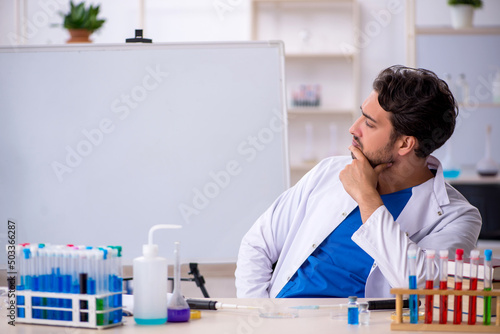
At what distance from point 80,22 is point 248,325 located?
3415 millimetres

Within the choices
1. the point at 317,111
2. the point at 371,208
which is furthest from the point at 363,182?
the point at 317,111

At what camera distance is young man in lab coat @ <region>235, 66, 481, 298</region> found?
5.74 ft

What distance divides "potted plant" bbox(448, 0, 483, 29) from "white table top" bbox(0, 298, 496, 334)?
12.2 ft

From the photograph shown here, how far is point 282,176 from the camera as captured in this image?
2.58 meters

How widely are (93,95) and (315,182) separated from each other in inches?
42.6

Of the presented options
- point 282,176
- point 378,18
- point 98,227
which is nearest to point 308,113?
point 378,18

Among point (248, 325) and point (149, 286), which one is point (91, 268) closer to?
point (149, 286)

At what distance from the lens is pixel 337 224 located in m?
1.84

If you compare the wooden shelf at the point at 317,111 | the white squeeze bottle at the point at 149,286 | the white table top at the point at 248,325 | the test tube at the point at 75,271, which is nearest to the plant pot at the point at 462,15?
the wooden shelf at the point at 317,111

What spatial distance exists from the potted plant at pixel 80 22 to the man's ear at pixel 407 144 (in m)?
2.87

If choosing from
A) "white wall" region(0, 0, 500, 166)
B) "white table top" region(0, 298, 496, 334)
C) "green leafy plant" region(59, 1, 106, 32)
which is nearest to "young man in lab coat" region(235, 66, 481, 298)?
"white table top" region(0, 298, 496, 334)

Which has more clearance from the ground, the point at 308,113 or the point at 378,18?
the point at 378,18

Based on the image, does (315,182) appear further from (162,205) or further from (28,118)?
(28,118)

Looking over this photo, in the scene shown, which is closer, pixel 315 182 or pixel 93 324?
pixel 93 324
